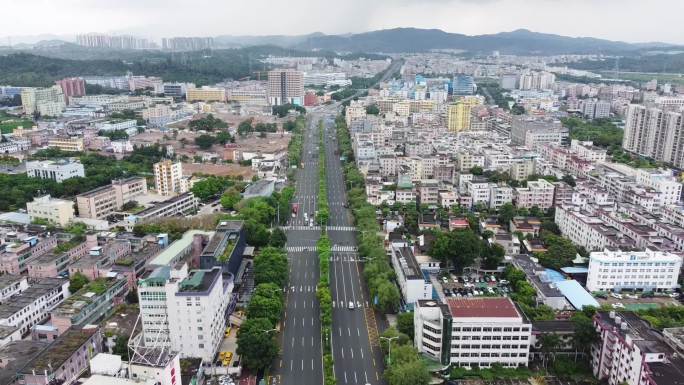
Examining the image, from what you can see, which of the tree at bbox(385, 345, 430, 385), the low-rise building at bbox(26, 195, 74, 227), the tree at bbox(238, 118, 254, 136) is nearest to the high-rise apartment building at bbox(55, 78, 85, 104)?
the tree at bbox(238, 118, 254, 136)

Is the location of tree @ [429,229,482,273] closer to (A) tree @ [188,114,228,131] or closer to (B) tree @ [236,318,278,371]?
(B) tree @ [236,318,278,371]

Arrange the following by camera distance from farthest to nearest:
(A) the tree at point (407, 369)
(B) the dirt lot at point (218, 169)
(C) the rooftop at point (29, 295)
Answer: (B) the dirt lot at point (218, 169), (C) the rooftop at point (29, 295), (A) the tree at point (407, 369)

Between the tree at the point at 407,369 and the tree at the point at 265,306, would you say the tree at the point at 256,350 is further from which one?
the tree at the point at 407,369

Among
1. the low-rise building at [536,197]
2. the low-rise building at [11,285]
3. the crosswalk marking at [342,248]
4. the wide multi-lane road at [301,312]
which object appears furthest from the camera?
the low-rise building at [536,197]

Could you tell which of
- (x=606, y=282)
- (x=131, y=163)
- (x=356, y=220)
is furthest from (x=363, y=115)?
(x=606, y=282)

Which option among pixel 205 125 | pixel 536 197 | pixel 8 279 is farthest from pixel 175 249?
pixel 205 125

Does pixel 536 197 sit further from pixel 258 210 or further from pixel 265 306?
pixel 265 306

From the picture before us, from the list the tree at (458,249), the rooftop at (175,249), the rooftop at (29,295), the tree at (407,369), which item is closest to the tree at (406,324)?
the tree at (407,369)
